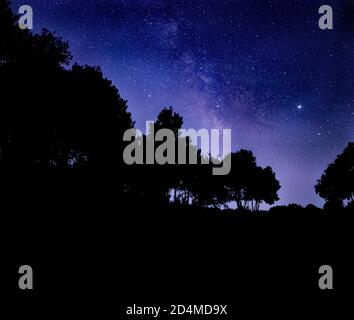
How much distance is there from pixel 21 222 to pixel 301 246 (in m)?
10.9

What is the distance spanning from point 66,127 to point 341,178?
55.4 meters

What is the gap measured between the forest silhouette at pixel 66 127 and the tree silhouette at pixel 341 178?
948 inches

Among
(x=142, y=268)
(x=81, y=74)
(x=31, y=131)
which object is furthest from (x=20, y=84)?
(x=142, y=268)

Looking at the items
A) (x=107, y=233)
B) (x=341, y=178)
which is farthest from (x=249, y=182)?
(x=107, y=233)

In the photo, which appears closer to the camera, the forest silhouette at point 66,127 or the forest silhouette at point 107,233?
the forest silhouette at point 107,233

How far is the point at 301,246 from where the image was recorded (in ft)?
35.8

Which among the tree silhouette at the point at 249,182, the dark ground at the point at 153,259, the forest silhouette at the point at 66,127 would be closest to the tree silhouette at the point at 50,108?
the forest silhouette at the point at 66,127

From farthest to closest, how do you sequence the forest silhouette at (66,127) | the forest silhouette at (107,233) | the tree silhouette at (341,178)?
the tree silhouette at (341,178)
the forest silhouette at (66,127)
the forest silhouette at (107,233)

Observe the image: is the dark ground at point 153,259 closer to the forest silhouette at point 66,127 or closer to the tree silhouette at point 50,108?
the forest silhouette at point 66,127

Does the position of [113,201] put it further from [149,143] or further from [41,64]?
[149,143]

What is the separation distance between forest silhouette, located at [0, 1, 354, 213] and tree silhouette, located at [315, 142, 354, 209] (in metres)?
24.1

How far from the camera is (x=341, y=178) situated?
58.2 metres

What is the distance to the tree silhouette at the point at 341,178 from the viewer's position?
2217 inches
